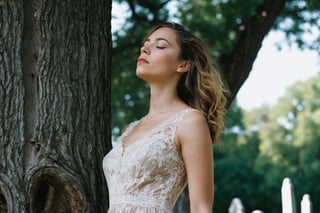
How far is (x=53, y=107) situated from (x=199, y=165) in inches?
35.3

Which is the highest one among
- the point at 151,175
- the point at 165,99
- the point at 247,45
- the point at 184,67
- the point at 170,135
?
the point at 247,45

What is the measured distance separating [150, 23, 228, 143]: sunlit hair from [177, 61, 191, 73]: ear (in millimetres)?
15

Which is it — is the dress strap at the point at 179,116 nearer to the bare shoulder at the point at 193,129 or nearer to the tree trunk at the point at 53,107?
the bare shoulder at the point at 193,129

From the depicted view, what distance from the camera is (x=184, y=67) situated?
3.66 metres

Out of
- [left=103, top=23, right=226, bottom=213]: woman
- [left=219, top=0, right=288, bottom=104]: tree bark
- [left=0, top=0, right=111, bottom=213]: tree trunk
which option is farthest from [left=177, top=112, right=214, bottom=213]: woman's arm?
[left=219, top=0, right=288, bottom=104]: tree bark

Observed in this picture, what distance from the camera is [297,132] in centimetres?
3028

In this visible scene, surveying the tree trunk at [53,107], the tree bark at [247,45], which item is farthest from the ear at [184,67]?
the tree bark at [247,45]

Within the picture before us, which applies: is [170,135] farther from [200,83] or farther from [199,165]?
[200,83]

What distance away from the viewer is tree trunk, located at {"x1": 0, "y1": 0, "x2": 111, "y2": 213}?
11.9 feet

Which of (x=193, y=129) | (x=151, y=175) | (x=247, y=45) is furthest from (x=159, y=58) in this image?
(x=247, y=45)

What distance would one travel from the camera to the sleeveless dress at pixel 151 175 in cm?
344

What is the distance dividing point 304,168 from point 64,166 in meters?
22.9

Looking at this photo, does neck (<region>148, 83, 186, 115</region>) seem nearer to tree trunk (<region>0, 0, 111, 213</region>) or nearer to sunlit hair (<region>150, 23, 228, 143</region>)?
sunlit hair (<region>150, 23, 228, 143</region>)

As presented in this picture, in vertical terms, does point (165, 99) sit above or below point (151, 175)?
above
